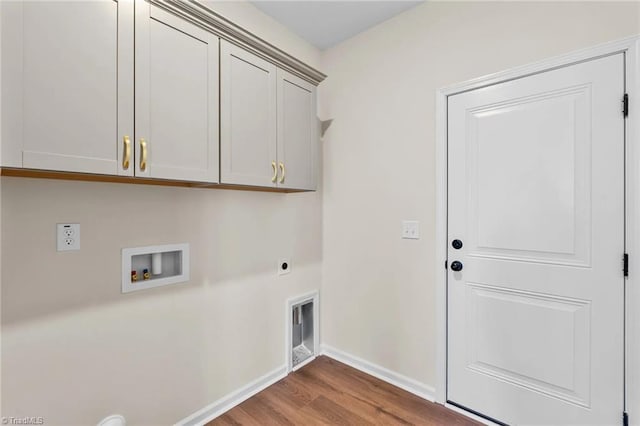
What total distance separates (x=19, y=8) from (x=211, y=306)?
5.07ft

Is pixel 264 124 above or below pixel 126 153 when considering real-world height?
above

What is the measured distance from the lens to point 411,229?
2029 mm

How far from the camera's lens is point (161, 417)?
156 centimetres

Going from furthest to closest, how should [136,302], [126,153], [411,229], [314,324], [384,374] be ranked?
[314,324] → [384,374] → [411,229] → [136,302] → [126,153]

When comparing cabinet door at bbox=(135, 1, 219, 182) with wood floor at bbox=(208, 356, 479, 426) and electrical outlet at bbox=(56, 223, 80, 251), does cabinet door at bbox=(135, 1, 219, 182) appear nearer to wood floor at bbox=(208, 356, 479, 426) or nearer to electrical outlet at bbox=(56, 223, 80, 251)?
electrical outlet at bbox=(56, 223, 80, 251)

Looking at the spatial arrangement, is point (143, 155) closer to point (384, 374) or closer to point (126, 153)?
point (126, 153)

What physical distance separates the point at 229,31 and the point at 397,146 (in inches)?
50.7

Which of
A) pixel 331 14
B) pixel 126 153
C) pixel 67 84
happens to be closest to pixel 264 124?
pixel 126 153

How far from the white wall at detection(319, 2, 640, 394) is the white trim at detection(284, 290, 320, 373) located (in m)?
0.08

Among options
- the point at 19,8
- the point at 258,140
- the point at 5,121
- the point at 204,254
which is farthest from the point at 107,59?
the point at 204,254

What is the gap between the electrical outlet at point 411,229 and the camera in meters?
2.00

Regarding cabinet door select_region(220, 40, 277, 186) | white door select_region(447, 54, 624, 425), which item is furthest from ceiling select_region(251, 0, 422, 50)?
white door select_region(447, 54, 624, 425)

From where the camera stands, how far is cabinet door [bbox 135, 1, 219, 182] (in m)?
1.23

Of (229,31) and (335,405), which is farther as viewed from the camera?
(335,405)
